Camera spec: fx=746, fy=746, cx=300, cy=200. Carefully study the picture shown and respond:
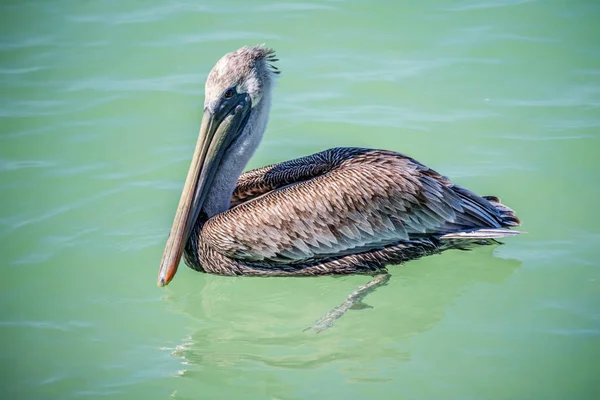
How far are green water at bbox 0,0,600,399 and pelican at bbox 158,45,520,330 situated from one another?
0.25 meters

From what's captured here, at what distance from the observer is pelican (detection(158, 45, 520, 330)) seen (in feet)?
19.8

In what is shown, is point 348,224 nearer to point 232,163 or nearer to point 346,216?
point 346,216

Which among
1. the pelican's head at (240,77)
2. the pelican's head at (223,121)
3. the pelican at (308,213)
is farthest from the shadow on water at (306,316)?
the pelican's head at (240,77)

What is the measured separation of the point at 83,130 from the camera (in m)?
8.69

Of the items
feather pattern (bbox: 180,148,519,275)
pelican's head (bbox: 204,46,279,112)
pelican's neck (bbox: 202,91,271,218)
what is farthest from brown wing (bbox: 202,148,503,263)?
pelican's head (bbox: 204,46,279,112)

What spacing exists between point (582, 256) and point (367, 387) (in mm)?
2462

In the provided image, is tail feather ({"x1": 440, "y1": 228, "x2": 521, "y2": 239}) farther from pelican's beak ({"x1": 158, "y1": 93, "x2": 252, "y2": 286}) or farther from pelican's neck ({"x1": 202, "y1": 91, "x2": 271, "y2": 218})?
pelican's beak ({"x1": 158, "y1": 93, "x2": 252, "y2": 286})

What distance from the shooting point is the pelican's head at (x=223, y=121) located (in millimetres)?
6035

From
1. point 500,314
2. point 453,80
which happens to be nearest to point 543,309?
point 500,314

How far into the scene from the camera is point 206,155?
20.2 feet

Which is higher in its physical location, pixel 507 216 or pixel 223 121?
pixel 223 121

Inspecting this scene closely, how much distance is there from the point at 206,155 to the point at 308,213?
969 mm

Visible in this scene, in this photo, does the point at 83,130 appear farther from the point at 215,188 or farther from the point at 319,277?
the point at 319,277

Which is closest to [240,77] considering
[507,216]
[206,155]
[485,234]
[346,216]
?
[206,155]
